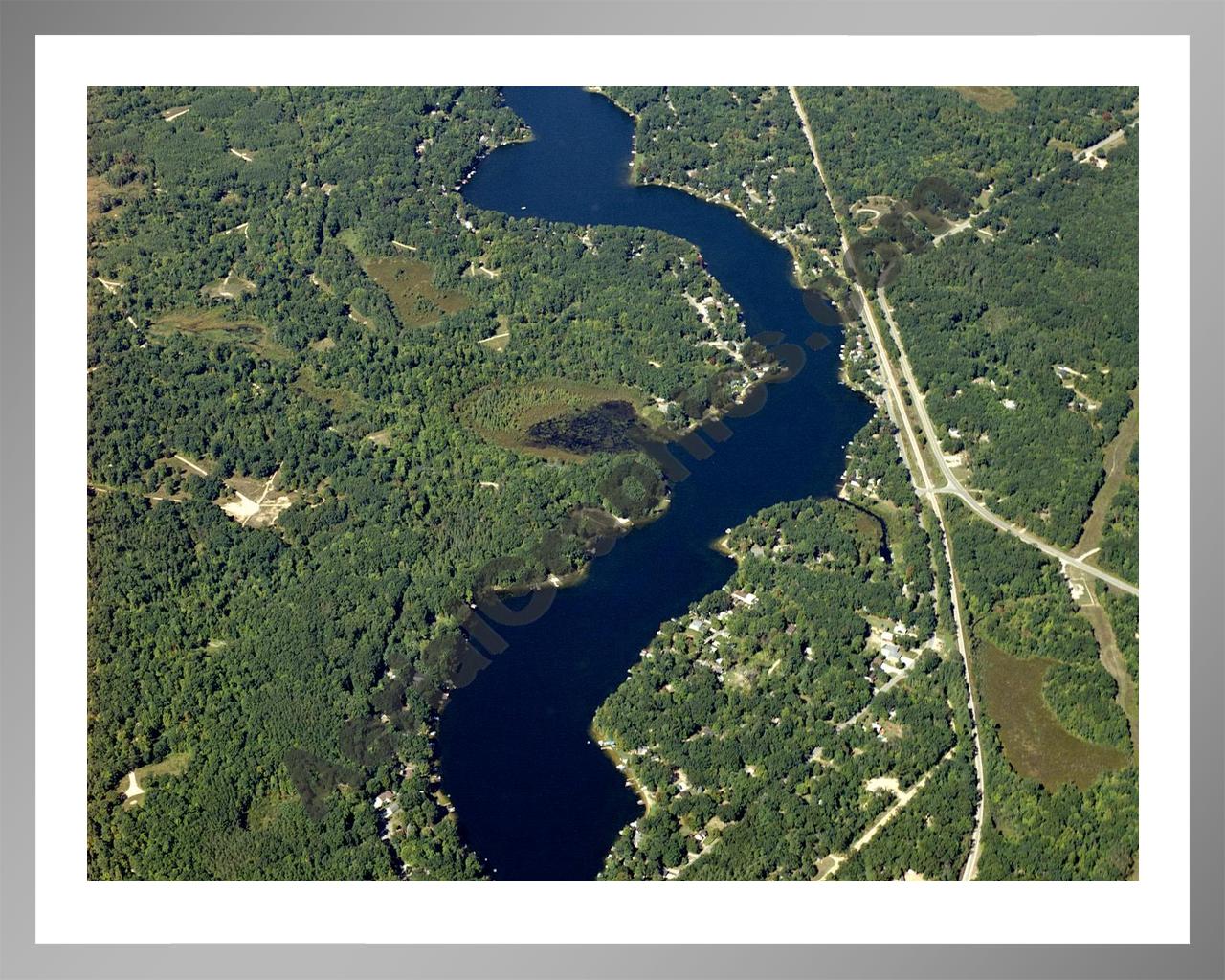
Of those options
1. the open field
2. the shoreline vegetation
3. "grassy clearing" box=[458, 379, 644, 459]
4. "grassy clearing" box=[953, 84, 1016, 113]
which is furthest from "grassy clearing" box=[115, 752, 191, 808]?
A: "grassy clearing" box=[953, 84, 1016, 113]

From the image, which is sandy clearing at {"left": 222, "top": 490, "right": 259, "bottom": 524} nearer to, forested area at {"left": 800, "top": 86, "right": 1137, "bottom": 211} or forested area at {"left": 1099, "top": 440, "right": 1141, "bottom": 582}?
forested area at {"left": 1099, "top": 440, "right": 1141, "bottom": 582}

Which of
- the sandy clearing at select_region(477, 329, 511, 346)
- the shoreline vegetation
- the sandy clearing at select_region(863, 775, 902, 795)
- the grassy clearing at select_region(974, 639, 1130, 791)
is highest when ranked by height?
the shoreline vegetation

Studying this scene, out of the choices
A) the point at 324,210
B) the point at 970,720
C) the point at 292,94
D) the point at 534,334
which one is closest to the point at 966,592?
the point at 970,720

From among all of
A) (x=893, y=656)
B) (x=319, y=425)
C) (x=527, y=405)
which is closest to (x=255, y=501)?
(x=319, y=425)

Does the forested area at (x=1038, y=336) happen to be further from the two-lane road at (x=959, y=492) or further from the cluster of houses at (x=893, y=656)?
the cluster of houses at (x=893, y=656)

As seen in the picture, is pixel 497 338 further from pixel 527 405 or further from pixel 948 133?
pixel 948 133
